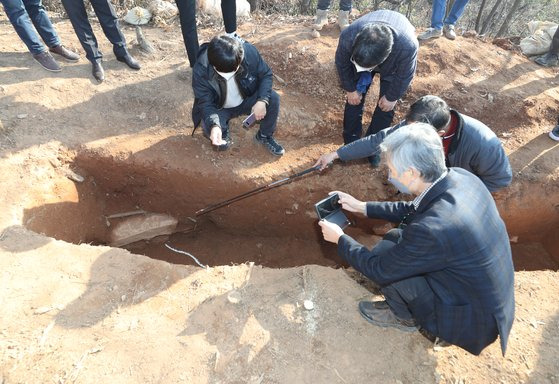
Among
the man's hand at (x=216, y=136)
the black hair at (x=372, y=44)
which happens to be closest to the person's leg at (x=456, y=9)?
the black hair at (x=372, y=44)

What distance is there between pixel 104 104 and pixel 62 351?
3156 mm

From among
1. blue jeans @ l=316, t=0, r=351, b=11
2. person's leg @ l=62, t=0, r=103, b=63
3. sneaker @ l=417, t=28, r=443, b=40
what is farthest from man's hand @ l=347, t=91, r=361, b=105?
person's leg @ l=62, t=0, r=103, b=63

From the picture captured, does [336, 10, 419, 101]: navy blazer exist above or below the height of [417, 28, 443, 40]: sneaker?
above

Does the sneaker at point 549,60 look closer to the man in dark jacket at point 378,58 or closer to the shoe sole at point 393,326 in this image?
the man in dark jacket at point 378,58

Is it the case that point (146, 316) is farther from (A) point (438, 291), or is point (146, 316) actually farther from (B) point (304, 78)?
(B) point (304, 78)

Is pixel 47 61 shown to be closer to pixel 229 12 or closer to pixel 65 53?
pixel 65 53

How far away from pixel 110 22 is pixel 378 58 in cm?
345

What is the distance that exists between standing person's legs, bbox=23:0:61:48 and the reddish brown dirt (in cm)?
41

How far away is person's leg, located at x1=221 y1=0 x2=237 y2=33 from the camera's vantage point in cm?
495

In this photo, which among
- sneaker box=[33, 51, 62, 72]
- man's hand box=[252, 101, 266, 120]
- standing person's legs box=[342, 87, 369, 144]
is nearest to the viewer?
man's hand box=[252, 101, 266, 120]

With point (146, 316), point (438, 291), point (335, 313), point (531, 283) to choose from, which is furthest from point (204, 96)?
point (531, 283)

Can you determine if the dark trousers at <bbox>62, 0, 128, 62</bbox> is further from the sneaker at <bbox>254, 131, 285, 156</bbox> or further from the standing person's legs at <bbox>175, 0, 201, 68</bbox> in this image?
the sneaker at <bbox>254, 131, 285, 156</bbox>

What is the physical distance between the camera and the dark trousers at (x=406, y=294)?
2.65 metres

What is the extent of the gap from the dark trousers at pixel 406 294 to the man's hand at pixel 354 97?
69.2 inches
